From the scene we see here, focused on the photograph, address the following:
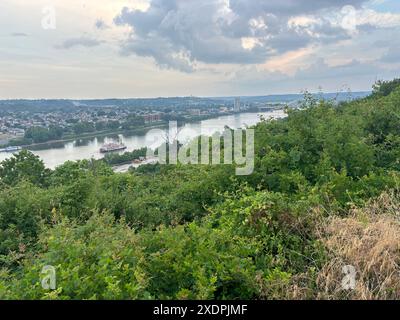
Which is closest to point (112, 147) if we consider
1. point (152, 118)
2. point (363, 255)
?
point (152, 118)

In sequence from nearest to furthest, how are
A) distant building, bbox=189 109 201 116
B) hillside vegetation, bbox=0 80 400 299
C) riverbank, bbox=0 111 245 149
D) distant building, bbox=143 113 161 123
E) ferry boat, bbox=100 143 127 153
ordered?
hillside vegetation, bbox=0 80 400 299 → riverbank, bbox=0 111 245 149 → ferry boat, bbox=100 143 127 153 → distant building, bbox=189 109 201 116 → distant building, bbox=143 113 161 123

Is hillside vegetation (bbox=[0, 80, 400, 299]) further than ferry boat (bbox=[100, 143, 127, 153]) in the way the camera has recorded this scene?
No

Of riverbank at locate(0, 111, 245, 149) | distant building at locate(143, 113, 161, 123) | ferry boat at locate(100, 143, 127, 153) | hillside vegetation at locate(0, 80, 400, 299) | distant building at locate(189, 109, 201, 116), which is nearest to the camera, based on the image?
hillside vegetation at locate(0, 80, 400, 299)

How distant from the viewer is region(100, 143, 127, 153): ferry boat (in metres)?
21.3

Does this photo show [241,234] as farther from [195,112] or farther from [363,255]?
[195,112]

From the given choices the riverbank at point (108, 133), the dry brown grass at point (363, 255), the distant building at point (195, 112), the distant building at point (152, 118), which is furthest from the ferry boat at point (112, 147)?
the dry brown grass at point (363, 255)

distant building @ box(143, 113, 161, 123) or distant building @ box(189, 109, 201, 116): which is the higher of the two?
distant building @ box(189, 109, 201, 116)

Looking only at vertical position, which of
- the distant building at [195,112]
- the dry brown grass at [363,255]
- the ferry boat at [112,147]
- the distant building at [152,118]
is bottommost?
the ferry boat at [112,147]

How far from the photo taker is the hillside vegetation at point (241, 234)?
8.63 ft

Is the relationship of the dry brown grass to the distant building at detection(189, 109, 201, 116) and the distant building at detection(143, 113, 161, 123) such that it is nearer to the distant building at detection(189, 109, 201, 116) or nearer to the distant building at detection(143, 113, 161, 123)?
the distant building at detection(189, 109, 201, 116)

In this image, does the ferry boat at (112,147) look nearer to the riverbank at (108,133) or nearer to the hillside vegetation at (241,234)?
the riverbank at (108,133)

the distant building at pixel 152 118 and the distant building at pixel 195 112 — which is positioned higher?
the distant building at pixel 195 112

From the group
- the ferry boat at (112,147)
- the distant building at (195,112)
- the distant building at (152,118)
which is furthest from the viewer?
the distant building at (152,118)

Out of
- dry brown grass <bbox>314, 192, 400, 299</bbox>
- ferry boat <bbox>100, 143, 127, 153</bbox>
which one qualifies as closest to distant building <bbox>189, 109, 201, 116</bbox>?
ferry boat <bbox>100, 143, 127, 153</bbox>
